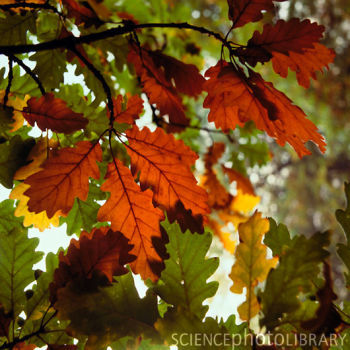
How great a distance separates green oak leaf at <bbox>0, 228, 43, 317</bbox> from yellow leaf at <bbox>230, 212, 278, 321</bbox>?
0.37m

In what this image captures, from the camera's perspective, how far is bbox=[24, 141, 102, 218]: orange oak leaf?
674 millimetres

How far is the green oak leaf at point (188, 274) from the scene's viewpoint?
1.82 feet

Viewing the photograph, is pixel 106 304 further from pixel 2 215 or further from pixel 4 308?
pixel 2 215

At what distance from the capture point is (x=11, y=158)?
0.81 metres

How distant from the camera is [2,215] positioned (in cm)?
87

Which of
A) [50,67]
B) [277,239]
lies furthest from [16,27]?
[277,239]

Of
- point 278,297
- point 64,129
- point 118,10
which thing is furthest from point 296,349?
point 118,10

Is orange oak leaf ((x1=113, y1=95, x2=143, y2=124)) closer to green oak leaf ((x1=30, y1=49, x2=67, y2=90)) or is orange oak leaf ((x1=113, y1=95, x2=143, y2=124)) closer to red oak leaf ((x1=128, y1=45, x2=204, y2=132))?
red oak leaf ((x1=128, y1=45, x2=204, y2=132))

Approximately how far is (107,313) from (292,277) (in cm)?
26

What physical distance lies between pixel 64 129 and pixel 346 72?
6.18 metres

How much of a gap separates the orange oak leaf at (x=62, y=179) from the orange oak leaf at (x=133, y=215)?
0.05m

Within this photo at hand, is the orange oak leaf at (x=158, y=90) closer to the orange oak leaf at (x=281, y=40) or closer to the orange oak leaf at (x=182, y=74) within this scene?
the orange oak leaf at (x=182, y=74)

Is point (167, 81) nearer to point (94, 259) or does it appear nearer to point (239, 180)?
point (94, 259)

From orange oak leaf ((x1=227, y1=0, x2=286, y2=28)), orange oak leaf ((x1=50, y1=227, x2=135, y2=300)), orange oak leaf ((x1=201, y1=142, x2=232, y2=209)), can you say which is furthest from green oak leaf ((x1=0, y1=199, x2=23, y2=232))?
orange oak leaf ((x1=201, y1=142, x2=232, y2=209))
